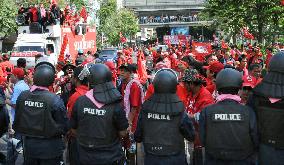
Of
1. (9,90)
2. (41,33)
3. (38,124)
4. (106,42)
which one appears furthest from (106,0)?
(38,124)

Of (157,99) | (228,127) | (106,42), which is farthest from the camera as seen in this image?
(106,42)

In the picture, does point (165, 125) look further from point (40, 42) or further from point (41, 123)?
point (40, 42)

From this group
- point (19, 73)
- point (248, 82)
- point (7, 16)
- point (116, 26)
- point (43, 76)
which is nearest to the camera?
point (43, 76)

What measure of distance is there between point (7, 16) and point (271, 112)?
110 feet

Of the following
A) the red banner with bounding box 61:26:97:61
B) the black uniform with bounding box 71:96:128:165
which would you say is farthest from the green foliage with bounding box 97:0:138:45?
the black uniform with bounding box 71:96:128:165

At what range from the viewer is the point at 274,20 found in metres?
24.3

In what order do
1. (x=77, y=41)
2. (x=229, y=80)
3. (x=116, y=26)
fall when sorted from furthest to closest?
(x=116, y=26), (x=77, y=41), (x=229, y=80)

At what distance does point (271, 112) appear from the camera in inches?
210

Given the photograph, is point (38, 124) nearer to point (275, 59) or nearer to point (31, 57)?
point (275, 59)

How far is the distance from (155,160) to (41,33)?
781 inches

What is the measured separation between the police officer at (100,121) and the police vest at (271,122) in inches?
58.9

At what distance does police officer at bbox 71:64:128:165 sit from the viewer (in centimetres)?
577

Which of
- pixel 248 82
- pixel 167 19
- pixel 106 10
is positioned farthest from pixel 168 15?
pixel 248 82

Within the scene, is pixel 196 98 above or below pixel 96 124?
above
